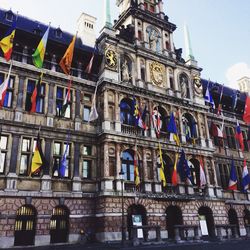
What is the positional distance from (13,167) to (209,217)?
16.3m

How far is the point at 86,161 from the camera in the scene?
2216 cm

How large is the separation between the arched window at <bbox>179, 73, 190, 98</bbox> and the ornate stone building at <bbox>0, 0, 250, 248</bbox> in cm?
11

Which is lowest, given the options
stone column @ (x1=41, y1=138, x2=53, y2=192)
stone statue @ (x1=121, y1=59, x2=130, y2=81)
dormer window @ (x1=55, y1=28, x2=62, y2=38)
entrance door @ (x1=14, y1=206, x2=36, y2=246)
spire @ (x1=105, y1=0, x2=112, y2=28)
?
entrance door @ (x1=14, y1=206, x2=36, y2=246)

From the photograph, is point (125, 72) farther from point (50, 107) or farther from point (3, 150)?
point (3, 150)

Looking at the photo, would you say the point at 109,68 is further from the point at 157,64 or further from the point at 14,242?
the point at 14,242

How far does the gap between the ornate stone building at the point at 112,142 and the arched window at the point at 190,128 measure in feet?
0.37

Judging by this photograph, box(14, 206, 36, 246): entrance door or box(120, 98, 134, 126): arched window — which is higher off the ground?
box(120, 98, 134, 126): arched window

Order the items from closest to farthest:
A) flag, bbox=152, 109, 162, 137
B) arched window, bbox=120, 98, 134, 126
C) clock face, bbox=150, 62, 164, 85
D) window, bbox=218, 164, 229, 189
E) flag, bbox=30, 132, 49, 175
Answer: flag, bbox=30, 132, 49, 175 < arched window, bbox=120, 98, 134, 126 < flag, bbox=152, 109, 162, 137 < clock face, bbox=150, 62, 164, 85 < window, bbox=218, 164, 229, 189

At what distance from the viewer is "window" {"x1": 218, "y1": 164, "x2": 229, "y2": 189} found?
28630mm

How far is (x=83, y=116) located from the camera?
23.1 m

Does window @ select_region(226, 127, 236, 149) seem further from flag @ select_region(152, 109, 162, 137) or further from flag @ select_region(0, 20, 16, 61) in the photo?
flag @ select_region(0, 20, 16, 61)

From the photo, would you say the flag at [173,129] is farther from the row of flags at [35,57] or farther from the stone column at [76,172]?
the stone column at [76,172]

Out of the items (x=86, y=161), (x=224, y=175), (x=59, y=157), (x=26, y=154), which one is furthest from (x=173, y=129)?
(x=26, y=154)

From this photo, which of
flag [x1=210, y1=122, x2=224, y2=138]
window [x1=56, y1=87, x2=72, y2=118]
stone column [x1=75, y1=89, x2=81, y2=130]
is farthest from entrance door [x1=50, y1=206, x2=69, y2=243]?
flag [x1=210, y1=122, x2=224, y2=138]
